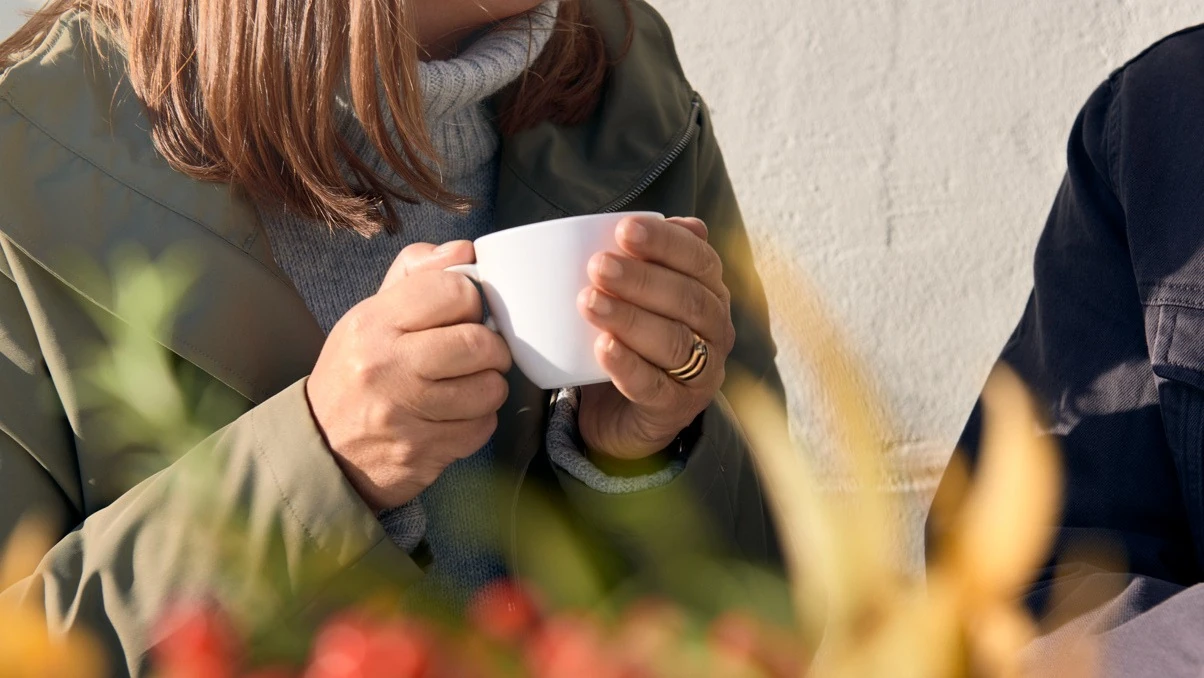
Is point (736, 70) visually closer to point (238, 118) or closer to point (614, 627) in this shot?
point (238, 118)

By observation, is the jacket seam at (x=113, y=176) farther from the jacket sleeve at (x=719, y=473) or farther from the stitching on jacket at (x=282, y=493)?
the jacket sleeve at (x=719, y=473)

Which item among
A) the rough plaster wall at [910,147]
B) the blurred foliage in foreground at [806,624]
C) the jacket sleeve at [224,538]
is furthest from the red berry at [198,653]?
the rough plaster wall at [910,147]

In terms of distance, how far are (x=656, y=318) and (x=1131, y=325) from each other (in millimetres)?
499

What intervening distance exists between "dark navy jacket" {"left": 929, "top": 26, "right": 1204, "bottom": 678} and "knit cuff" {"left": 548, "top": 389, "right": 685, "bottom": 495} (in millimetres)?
261

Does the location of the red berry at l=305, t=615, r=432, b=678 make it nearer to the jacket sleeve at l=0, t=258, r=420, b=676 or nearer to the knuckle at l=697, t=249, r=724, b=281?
the jacket sleeve at l=0, t=258, r=420, b=676

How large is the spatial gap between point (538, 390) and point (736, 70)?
847mm

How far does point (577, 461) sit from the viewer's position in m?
0.95

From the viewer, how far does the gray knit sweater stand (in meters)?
1.02

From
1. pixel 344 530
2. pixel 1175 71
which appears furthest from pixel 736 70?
pixel 344 530

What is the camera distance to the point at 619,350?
2.44 ft

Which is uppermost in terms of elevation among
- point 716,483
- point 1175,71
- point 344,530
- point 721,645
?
point 721,645

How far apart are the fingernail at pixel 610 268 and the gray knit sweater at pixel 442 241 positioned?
11.7 inches

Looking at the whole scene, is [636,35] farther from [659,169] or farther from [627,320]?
[627,320]

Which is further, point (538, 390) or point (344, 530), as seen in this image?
point (538, 390)
